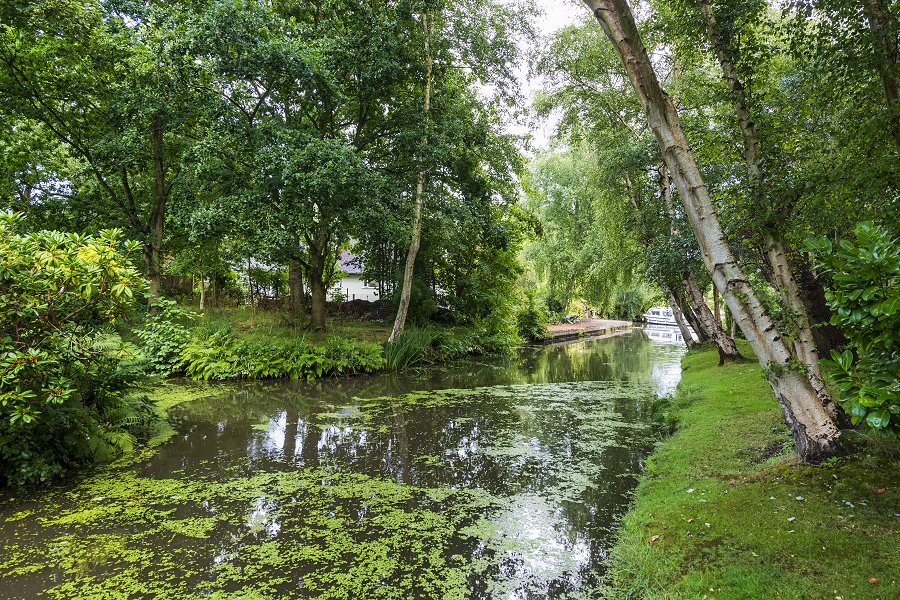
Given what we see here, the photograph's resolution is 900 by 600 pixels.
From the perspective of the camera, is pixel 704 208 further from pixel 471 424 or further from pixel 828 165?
pixel 471 424

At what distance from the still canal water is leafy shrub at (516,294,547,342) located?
14095mm

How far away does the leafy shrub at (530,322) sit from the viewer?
73.8 ft

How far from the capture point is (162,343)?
10.1m

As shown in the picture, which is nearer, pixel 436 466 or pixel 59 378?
pixel 59 378

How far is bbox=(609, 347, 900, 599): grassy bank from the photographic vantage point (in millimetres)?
2615

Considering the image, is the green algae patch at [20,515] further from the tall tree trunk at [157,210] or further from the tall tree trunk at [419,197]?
the tall tree trunk at [157,210]

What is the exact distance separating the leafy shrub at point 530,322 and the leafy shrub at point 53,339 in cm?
1854

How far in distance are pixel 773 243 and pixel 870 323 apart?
2.95 meters

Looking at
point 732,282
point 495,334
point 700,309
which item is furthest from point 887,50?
point 495,334

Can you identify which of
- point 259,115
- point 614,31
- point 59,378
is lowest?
point 59,378

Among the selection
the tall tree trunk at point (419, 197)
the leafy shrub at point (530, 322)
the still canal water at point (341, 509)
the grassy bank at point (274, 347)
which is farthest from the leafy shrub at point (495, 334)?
the still canal water at point (341, 509)

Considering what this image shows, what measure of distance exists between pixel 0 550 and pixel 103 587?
1177 mm

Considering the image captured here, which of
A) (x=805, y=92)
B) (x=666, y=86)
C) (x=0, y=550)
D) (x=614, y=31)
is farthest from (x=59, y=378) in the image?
(x=666, y=86)

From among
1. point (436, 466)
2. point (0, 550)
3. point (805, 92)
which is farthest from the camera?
point (436, 466)
